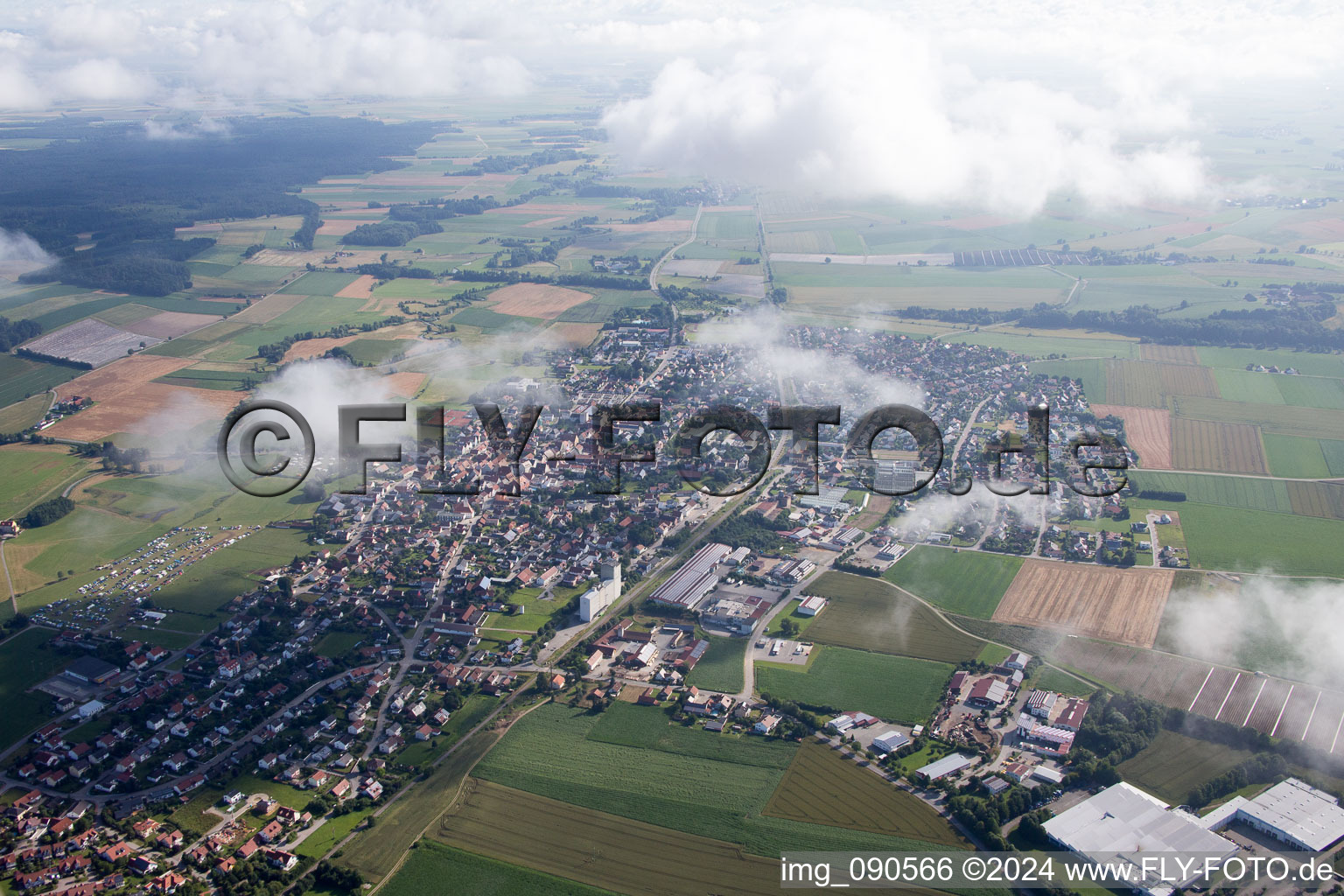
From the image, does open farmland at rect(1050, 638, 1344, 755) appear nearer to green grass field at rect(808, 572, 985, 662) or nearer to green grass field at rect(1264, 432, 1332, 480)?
green grass field at rect(808, 572, 985, 662)

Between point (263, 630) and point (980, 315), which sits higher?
point (980, 315)

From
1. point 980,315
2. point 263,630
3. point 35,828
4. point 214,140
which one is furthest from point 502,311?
point 214,140

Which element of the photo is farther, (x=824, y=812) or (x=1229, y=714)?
(x=1229, y=714)

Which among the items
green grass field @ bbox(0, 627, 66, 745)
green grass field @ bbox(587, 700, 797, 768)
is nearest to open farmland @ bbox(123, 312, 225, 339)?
green grass field @ bbox(0, 627, 66, 745)

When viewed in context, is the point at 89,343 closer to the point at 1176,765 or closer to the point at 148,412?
the point at 148,412

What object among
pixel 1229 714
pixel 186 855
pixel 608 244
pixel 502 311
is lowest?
pixel 186 855

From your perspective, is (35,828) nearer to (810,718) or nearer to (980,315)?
(810,718)

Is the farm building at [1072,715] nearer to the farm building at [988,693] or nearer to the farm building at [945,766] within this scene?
the farm building at [988,693]

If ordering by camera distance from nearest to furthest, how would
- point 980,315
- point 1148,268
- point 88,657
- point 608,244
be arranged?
point 88,657, point 980,315, point 1148,268, point 608,244
